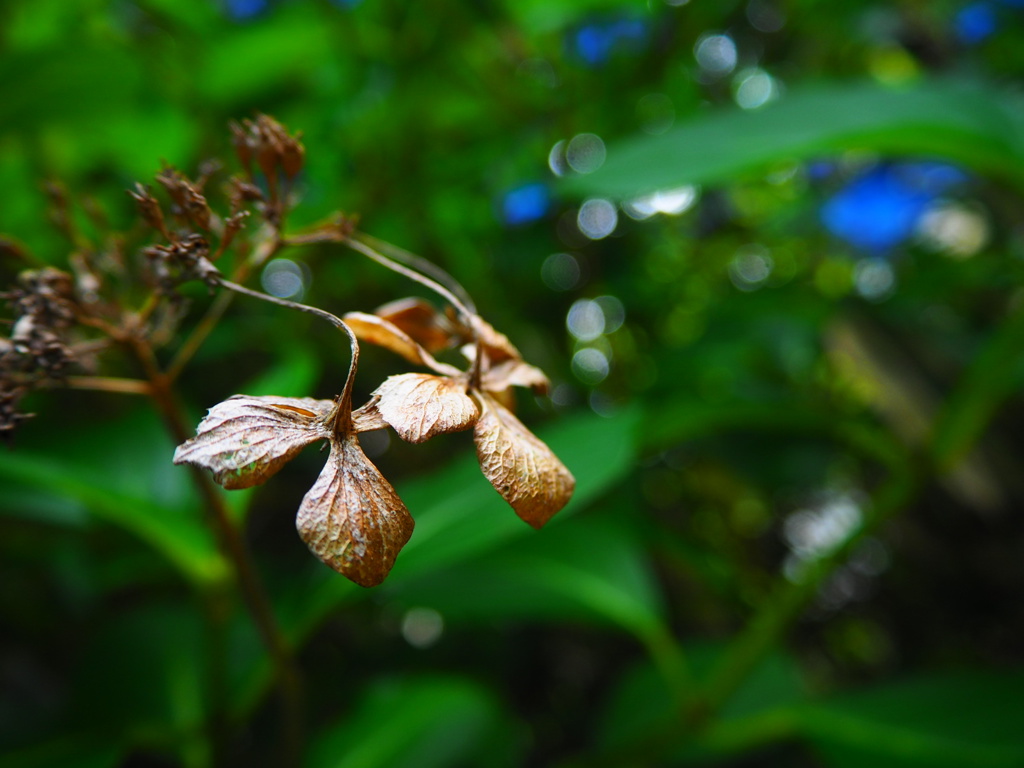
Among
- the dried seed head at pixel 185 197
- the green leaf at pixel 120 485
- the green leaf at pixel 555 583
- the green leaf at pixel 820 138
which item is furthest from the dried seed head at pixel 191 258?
the green leaf at pixel 555 583

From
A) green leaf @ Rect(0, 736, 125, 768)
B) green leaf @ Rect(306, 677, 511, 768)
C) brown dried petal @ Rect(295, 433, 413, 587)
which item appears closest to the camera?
brown dried petal @ Rect(295, 433, 413, 587)

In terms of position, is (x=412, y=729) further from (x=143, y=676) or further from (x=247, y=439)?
(x=247, y=439)

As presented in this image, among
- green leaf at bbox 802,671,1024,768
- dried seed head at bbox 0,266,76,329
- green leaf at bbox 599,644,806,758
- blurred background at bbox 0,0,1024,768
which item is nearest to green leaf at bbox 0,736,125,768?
blurred background at bbox 0,0,1024,768

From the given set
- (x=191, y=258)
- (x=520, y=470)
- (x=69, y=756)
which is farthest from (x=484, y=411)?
(x=69, y=756)

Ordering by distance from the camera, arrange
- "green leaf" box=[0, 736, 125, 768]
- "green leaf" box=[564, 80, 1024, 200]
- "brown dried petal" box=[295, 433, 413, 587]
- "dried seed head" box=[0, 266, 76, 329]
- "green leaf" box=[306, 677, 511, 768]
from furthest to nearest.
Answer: "green leaf" box=[306, 677, 511, 768] < "green leaf" box=[564, 80, 1024, 200] < "green leaf" box=[0, 736, 125, 768] < "dried seed head" box=[0, 266, 76, 329] < "brown dried petal" box=[295, 433, 413, 587]

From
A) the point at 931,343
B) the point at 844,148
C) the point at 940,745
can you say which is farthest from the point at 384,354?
the point at 931,343

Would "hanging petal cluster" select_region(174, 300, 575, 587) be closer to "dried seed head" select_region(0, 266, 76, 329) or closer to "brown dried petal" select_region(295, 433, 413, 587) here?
"brown dried petal" select_region(295, 433, 413, 587)

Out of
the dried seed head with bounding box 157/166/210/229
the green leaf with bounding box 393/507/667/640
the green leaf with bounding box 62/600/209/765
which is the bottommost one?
the green leaf with bounding box 393/507/667/640

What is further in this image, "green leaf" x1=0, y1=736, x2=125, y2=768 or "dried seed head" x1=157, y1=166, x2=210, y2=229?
"green leaf" x1=0, y1=736, x2=125, y2=768
